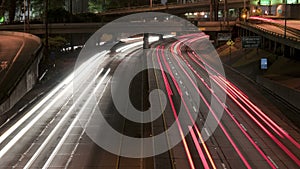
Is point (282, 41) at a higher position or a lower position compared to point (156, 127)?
higher

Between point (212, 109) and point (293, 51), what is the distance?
22.6 meters

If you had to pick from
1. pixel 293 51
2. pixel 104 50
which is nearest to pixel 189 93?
pixel 293 51

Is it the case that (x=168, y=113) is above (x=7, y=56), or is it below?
below

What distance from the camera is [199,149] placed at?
31.2m

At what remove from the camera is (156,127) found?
37281 mm

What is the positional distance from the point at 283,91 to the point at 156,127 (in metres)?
16.9

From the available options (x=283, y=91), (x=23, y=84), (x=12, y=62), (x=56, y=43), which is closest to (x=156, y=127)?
(x=283, y=91)

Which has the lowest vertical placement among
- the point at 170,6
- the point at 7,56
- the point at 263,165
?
the point at 263,165

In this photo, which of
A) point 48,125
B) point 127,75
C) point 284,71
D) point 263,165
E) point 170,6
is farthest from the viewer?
point 170,6

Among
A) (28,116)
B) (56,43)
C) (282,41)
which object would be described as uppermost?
(282,41)

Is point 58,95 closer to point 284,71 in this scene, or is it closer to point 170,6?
point 284,71

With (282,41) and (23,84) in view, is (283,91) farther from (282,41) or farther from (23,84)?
(23,84)

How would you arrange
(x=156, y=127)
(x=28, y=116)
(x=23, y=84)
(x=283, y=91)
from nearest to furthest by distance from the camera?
(x=156, y=127) → (x=28, y=116) → (x=23, y=84) → (x=283, y=91)

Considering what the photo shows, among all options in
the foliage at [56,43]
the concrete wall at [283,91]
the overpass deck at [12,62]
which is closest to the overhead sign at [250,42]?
the concrete wall at [283,91]
